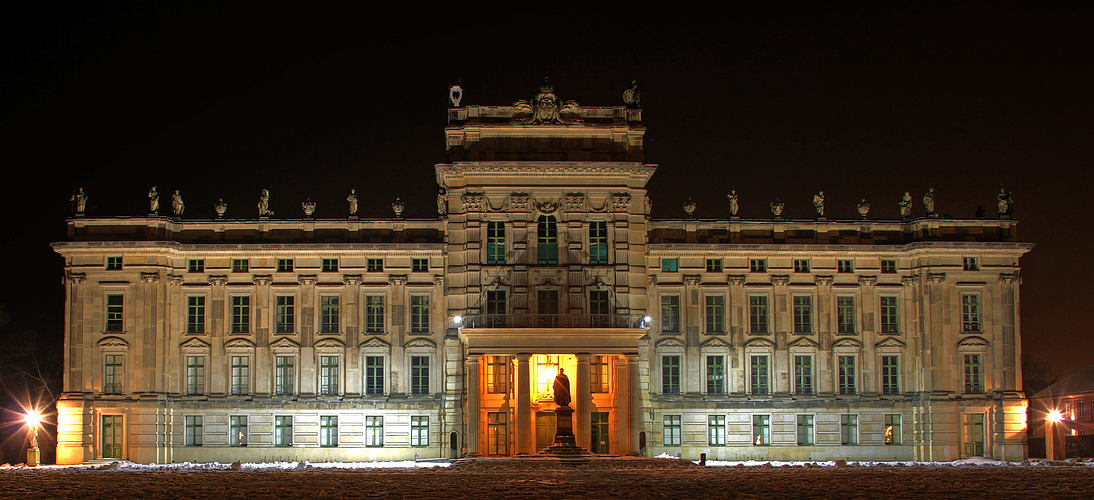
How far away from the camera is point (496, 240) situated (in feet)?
209

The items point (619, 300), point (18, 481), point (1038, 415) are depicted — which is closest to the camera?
point (18, 481)

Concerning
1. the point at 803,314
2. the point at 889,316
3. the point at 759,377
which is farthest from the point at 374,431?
the point at 889,316

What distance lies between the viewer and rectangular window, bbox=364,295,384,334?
6575 centimetres

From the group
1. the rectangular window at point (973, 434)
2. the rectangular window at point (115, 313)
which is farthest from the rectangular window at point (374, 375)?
the rectangular window at point (973, 434)

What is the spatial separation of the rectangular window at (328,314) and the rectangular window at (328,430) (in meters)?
4.47

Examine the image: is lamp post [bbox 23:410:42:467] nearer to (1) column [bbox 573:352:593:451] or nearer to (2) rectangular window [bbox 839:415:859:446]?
(1) column [bbox 573:352:593:451]

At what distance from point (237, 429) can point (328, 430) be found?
4.64 metres

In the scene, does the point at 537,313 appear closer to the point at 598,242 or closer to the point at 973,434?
the point at 598,242

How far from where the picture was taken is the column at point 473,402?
60.5 meters

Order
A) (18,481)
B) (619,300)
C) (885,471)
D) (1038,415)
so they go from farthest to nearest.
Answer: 1. (1038,415)
2. (619,300)
3. (885,471)
4. (18,481)

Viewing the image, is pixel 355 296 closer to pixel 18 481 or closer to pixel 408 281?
pixel 408 281

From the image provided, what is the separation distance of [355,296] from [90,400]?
14108 millimetres

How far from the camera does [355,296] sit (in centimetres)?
6588

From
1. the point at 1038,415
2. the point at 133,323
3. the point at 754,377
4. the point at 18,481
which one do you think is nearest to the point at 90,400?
the point at 133,323
